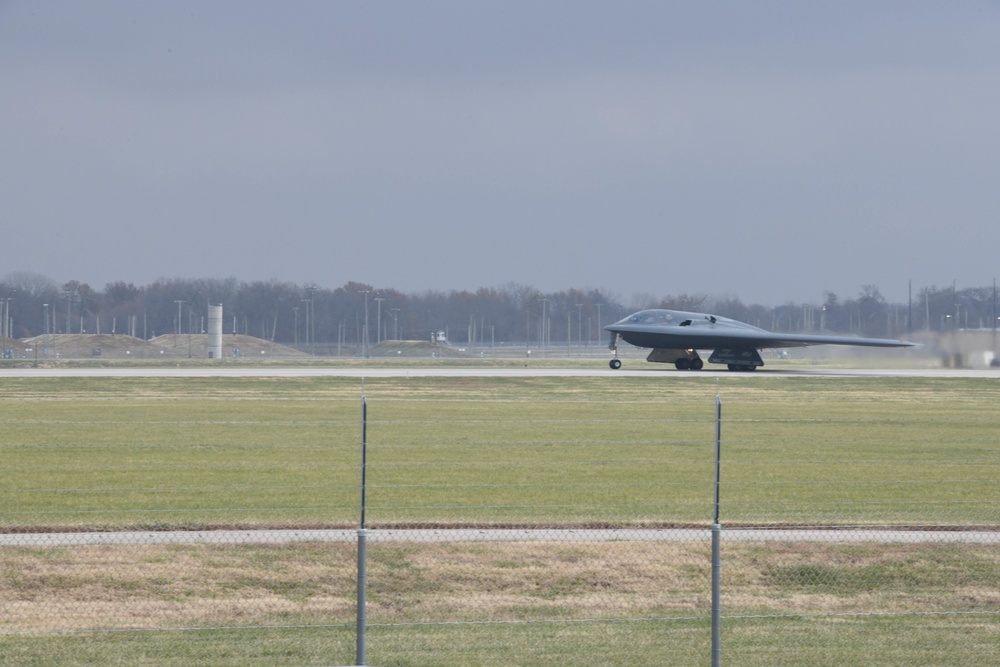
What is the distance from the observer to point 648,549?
41.2 feet

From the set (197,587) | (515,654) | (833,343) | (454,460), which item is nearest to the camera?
(515,654)

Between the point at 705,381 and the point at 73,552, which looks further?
the point at 705,381

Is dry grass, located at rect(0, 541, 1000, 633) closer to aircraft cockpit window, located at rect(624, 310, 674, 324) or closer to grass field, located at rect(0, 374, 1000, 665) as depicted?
grass field, located at rect(0, 374, 1000, 665)

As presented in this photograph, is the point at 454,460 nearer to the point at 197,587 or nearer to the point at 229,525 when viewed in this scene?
the point at 229,525

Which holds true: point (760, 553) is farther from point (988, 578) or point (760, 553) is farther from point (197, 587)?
point (197, 587)

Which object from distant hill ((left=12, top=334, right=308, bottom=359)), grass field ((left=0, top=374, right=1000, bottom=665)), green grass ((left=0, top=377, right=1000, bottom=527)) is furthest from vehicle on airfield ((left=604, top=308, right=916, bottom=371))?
distant hill ((left=12, top=334, right=308, bottom=359))

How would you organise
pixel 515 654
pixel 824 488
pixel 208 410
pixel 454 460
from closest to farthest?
pixel 515 654 < pixel 824 488 < pixel 454 460 < pixel 208 410

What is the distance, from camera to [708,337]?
5959cm

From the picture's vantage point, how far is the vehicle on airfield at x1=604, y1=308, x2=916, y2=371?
2347 inches

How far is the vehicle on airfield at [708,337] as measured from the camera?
196 ft

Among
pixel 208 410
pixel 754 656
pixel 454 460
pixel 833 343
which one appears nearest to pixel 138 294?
pixel 833 343

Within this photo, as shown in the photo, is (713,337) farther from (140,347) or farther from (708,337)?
(140,347)

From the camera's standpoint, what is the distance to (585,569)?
469 inches

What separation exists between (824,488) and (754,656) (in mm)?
8712
